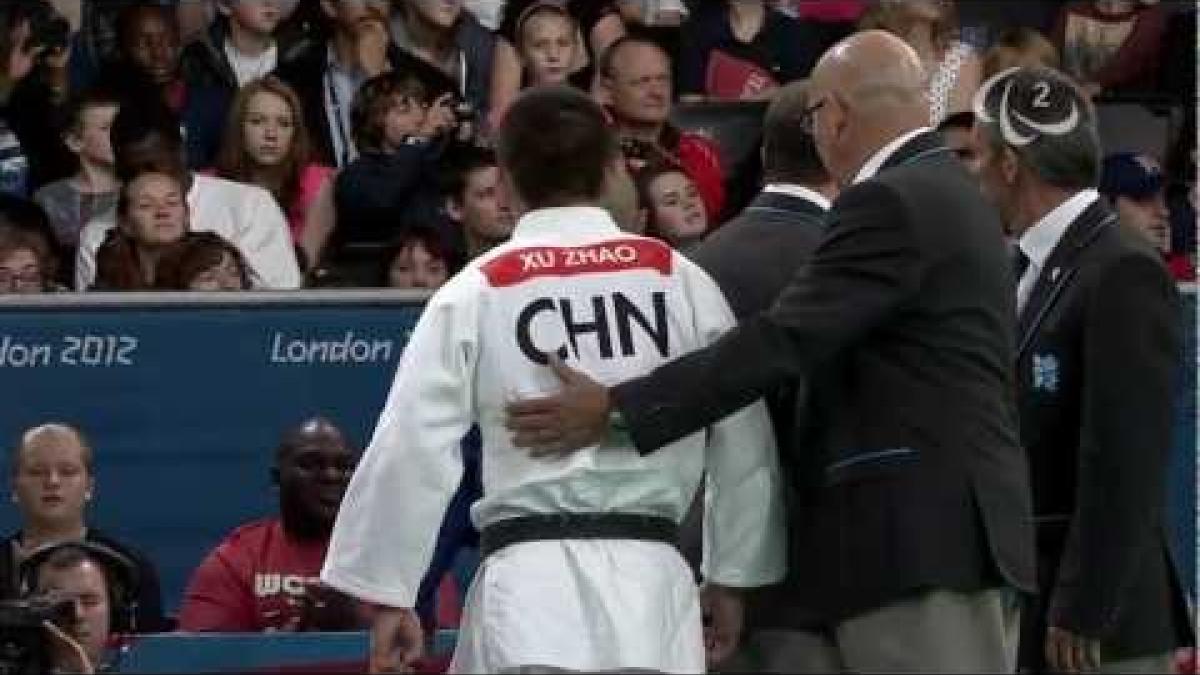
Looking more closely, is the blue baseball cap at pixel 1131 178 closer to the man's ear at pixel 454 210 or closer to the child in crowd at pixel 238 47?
the man's ear at pixel 454 210

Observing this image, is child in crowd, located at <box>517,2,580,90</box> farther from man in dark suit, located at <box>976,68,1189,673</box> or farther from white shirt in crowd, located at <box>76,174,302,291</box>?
man in dark suit, located at <box>976,68,1189,673</box>

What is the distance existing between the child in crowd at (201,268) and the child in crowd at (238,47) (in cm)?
158

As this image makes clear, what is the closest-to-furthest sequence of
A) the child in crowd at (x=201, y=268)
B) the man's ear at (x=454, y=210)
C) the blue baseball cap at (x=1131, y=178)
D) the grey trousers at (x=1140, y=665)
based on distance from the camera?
the grey trousers at (x=1140, y=665)
the child in crowd at (x=201, y=268)
the man's ear at (x=454, y=210)
the blue baseball cap at (x=1131, y=178)

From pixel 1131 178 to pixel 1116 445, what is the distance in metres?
5.03

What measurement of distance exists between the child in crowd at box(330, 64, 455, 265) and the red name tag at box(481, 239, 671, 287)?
4.91m

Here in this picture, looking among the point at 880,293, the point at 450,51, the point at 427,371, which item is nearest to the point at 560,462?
the point at 427,371

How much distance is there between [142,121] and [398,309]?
219 centimetres

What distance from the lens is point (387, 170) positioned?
424 inches

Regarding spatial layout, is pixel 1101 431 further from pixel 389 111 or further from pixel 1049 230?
pixel 389 111

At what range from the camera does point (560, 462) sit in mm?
5676

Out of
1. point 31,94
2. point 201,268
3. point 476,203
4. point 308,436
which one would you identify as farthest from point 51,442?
point 31,94

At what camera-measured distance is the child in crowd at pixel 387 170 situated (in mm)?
10719

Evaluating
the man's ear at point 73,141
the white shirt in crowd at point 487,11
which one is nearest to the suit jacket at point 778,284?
the man's ear at point 73,141

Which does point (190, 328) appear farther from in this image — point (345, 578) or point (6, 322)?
point (345, 578)
